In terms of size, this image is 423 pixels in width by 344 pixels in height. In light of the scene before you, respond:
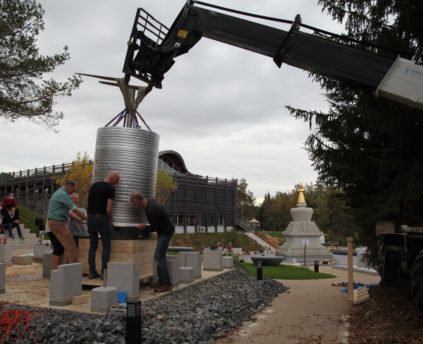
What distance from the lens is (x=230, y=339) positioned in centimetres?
627

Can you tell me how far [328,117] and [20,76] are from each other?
42.7 feet

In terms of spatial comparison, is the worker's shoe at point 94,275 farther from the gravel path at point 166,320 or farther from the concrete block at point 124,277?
the gravel path at point 166,320


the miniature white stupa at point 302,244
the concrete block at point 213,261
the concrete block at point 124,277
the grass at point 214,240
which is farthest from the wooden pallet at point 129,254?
the grass at point 214,240

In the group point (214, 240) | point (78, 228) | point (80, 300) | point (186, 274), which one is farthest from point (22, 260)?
point (214, 240)

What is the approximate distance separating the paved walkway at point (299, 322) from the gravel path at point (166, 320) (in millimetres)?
260

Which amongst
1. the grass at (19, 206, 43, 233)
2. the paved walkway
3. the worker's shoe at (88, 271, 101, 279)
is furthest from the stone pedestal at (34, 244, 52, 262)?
the grass at (19, 206, 43, 233)

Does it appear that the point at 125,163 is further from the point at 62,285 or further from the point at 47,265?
the point at 47,265

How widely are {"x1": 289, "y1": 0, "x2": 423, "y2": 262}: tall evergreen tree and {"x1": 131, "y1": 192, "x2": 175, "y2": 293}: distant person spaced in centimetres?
281

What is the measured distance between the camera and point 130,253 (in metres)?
7.60

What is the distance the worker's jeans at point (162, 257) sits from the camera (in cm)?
786

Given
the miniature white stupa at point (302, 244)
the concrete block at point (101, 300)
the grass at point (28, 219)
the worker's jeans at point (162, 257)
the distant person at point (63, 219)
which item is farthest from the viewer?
the miniature white stupa at point (302, 244)

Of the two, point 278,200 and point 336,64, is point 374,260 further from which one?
point 278,200

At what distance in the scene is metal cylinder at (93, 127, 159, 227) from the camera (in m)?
7.94

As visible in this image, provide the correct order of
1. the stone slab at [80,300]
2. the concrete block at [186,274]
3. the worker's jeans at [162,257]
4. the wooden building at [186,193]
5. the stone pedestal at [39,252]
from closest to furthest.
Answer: the stone slab at [80,300]
the worker's jeans at [162,257]
the concrete block at [186,274]
the stone pedestal at [39,252]
the wooden building at [186,193]
